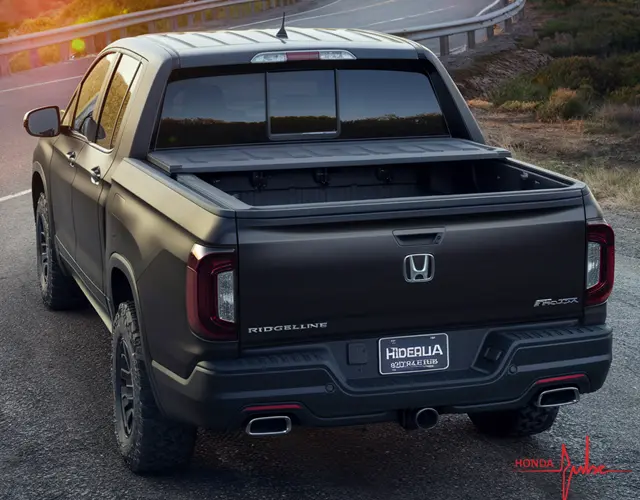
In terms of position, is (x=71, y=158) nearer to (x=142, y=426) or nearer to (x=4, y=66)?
(x=142, y=426)

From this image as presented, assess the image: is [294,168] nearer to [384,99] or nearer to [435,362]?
[384,99]

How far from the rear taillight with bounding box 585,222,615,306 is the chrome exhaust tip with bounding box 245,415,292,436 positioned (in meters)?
1.37

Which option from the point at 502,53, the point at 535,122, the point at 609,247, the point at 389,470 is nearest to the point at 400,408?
the point at 389,470

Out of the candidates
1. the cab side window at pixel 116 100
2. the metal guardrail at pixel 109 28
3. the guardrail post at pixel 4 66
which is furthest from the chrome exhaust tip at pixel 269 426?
the guardrail post at pixel 4 66

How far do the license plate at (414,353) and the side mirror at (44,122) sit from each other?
3.10 m

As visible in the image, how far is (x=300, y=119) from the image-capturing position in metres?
5.89

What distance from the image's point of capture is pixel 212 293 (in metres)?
4.22

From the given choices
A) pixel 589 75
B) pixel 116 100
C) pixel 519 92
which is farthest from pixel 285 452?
pixel 589 75

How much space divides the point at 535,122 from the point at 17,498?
1574cm

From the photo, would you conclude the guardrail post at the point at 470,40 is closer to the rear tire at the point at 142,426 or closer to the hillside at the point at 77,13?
the hillside at the point at 77,13

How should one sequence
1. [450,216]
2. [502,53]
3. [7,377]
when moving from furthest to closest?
[502,53], [7,377], [450,216]

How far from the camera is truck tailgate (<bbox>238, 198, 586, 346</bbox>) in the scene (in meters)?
4.23

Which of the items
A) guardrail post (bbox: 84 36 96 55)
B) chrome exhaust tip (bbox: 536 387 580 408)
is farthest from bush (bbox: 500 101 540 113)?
chrome exhaust tip (bbox: 536 387 580 408)

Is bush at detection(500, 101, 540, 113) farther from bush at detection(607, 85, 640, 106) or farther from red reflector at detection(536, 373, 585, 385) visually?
red reflector at detection(536, 373, 585, 385)
